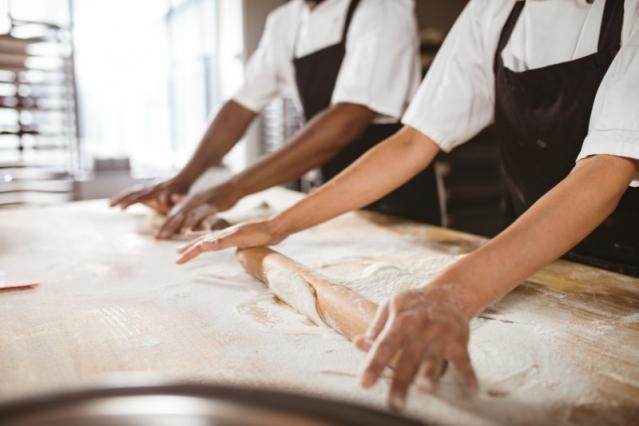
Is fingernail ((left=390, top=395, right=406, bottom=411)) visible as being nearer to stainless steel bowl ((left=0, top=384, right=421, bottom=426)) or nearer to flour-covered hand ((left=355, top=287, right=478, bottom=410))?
flour-covered hand ((left=355, top=287, right=478, bottom=410))

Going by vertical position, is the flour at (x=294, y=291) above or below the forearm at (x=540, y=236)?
below

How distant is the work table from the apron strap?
0.53 m

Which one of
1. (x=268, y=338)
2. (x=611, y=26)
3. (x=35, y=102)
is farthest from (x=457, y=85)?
(x=35, y=102)

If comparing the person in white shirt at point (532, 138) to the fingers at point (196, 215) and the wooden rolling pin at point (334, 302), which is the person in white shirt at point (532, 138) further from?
the fingers at point (196, 215)

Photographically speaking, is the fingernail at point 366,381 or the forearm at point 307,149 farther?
the forearm at point 307,149

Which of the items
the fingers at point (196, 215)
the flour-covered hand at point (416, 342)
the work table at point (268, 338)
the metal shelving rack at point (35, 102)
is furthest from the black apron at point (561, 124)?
the metal shelving rack at point (35, 102)

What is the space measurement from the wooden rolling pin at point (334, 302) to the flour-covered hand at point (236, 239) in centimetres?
13

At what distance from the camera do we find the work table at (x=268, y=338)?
0.69m

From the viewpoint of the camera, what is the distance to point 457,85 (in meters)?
1.50

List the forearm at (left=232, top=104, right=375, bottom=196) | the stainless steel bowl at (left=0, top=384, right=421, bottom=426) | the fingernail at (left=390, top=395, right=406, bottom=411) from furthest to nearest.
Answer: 1. the forearm at (left=232, top=104, right=375, bottom=196)
2. the fingernail at (left=390, top=395, right=406, bottom=411)
3. the stainless steel bowl at (left=0, top=384, right=421, bottom=426)

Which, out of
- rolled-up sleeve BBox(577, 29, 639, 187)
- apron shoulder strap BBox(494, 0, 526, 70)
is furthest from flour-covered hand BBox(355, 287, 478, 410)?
apron shoulder strap BBox(494, 0, 526, 70)

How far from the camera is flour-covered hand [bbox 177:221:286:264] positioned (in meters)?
1.28

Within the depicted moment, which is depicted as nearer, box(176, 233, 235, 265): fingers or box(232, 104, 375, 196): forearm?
box(176, 233, 235, 265): fingers

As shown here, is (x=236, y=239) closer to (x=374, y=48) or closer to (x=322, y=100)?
(x=374, y=48)
